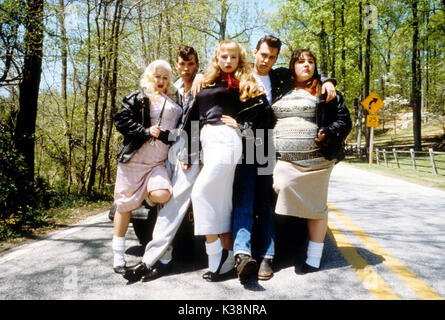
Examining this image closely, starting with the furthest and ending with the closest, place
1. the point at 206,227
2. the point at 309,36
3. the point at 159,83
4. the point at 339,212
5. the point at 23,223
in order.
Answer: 1. the point at 309,36
2. the point at 339,212
3. the point at 23,223
4. the point at 159,83
5. the point at 206,227

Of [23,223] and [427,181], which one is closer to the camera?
[23,223]

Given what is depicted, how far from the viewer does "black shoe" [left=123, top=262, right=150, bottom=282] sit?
2695 mm

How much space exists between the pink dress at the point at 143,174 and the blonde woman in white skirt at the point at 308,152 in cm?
109

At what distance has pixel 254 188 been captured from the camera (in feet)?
9.78

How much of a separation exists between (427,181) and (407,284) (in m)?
9.37

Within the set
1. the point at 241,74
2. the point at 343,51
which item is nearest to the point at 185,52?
the point at 241,74

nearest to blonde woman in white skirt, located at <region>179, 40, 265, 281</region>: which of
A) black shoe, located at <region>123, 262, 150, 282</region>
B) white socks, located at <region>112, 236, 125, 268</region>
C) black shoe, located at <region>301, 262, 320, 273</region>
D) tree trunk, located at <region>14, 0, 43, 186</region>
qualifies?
black shoe, located at <region>123, 262, 150, 282</region>

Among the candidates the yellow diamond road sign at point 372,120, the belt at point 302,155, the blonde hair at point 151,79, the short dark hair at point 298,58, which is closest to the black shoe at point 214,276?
the belt at point 302,155

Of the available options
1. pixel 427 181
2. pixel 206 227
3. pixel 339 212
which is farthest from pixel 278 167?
pixel 427 181

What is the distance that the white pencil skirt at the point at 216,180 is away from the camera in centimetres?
275

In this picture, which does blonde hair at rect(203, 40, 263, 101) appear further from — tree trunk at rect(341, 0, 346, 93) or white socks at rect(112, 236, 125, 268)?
tree trunk at rect(341, 0, 346, 93)

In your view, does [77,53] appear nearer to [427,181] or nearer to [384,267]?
[384,267]
